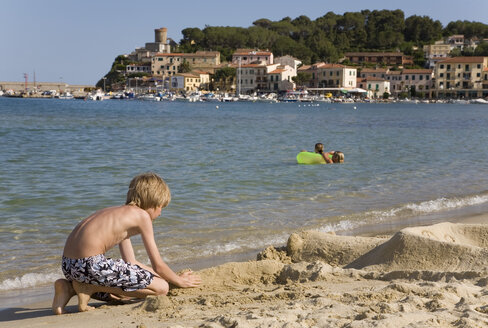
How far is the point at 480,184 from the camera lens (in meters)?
12.4

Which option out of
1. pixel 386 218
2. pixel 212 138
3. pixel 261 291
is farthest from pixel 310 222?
pixel 212 138

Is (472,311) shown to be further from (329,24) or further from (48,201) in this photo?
(329,24)

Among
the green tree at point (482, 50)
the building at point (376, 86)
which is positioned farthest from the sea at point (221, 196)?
the green tree at point (482, 50)

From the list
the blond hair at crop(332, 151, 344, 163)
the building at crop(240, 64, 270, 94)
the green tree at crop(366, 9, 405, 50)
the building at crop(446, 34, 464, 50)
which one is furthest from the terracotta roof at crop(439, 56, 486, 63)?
the blond hair at crop(332, 151, 344, 163)

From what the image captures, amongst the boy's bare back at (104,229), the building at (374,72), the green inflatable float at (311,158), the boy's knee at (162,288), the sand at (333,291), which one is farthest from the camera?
the building at (374,72)

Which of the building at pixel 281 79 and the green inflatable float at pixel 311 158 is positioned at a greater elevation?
the building at pixel 281 79

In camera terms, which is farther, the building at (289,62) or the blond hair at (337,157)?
the building at (289,62)

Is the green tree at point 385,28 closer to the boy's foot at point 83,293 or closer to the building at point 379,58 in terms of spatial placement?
the building at point 379,58

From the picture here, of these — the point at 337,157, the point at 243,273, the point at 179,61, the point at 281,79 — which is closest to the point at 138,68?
the point at 179,61

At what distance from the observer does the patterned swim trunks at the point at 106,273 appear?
414cm

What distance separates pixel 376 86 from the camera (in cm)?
12331

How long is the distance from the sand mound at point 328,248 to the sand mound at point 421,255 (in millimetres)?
148

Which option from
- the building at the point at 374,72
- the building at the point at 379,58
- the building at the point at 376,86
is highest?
the building at the point at 379,58

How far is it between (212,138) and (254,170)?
1120 centimetres
